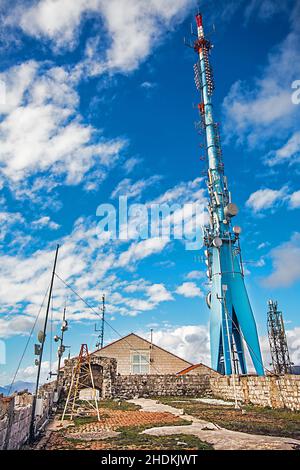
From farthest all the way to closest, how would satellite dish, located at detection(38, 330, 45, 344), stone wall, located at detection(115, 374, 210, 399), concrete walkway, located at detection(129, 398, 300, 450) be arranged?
stone wall, located at detection(115, 374, 210, 399) < satellite dish, located at detection(38, 330, 45, 344) < concrete walkway, located at detection(129, 398, 300, 450)

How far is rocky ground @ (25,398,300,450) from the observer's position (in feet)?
24.0

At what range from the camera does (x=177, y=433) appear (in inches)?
348

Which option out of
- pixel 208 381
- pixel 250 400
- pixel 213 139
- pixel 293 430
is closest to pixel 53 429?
pixel 293 430

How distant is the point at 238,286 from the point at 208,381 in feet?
28.5

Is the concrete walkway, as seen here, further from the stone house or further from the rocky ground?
the stone house

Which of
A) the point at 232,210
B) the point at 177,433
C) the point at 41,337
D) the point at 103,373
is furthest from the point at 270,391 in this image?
the point at 232,210

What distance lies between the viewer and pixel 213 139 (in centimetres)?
3353

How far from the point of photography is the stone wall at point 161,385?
23586 mm

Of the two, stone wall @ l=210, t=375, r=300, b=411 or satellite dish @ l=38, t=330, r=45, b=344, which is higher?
satellite dish @ l=38, t=330, r=45, b=344

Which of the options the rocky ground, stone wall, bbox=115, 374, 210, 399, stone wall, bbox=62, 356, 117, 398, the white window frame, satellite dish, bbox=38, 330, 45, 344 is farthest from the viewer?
the white window frame

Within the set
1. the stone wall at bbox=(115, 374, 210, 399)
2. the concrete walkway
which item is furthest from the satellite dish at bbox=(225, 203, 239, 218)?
the concrete walkway

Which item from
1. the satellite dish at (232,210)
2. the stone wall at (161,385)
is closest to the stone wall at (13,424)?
the stone wall at (161,385)
